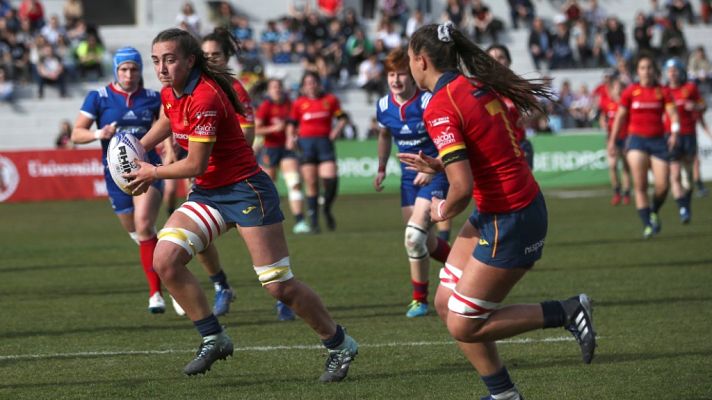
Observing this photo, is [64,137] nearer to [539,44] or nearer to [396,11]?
[396,11]

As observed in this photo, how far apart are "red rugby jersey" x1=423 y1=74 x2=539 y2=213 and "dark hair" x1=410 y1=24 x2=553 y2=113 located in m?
0.07

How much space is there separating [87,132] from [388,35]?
974 inches

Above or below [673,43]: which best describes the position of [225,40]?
above

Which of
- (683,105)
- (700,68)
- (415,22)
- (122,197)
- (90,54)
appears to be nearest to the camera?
(122,197)

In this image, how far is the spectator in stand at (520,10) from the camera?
36.2 meters

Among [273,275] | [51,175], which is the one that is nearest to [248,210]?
[273,275]

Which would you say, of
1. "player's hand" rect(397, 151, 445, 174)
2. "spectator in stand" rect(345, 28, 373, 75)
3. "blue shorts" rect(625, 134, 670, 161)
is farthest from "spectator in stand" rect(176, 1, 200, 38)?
"player's hand" rect(397, 151, 445, 174)

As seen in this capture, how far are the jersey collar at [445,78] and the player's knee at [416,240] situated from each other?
3.72m

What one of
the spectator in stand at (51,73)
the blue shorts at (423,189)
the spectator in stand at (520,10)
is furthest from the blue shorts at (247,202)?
the spectator in stand at (520,10)

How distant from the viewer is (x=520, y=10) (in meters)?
36.2

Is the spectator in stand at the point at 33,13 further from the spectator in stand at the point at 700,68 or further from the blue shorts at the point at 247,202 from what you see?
the blue shorts at the point at 247,202

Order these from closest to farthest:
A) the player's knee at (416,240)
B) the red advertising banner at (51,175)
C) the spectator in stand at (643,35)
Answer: the player's knee at (416,240) < the red advertising banner at (51,175) < the spectator in stand at (643,35)

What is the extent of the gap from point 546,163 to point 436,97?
2257 cm

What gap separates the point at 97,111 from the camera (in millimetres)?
10047
